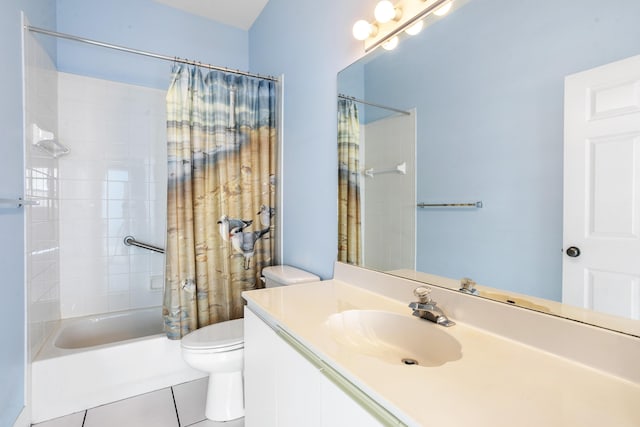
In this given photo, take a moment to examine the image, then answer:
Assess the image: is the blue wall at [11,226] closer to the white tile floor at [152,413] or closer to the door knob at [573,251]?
the white tile floor at [152,413]

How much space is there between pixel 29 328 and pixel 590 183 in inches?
94.5

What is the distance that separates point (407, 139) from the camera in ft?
4.02

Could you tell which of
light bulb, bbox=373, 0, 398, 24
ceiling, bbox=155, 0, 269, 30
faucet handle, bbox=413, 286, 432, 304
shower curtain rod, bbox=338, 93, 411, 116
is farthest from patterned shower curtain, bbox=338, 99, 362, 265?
ceiling, bbox=155, 0, 269, 30

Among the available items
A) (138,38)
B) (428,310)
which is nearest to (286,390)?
(428,310)

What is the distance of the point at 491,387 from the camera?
1.97ft

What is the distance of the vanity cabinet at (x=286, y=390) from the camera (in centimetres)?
69

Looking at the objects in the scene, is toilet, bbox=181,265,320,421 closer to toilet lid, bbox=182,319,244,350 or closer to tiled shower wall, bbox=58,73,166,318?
toilet lid, bbox=182,319,244,350

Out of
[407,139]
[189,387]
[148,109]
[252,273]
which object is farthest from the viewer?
[148,109]

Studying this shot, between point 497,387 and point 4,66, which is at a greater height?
point 4,66

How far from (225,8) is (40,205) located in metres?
1.91

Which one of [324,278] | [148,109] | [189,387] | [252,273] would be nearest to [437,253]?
[324,278]

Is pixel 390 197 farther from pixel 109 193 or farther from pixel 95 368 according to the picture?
pixel 109 193

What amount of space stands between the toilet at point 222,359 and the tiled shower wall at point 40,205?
863 mm

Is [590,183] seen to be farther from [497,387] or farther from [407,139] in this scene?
[407,139]
